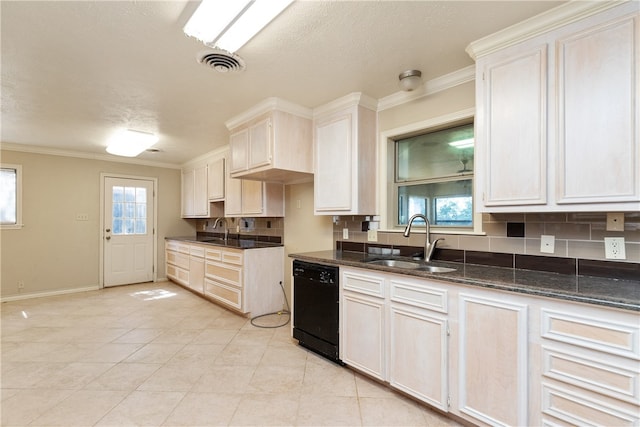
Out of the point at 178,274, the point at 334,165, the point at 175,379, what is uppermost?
the point at 334,165

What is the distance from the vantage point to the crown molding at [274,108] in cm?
287

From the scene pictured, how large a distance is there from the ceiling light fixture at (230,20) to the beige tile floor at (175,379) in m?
2.27

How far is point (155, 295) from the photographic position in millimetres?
4832

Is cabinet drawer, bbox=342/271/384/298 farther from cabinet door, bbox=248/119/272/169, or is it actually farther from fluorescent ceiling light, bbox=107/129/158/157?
fluorescent ceiling light, bbox=107/129/158/157

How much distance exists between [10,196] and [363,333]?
5.40 m

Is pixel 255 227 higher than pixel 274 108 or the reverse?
the reverse

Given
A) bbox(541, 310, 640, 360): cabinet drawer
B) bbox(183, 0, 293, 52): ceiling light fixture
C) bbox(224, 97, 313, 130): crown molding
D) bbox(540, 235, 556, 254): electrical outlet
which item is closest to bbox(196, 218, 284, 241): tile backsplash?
bbox(224, 97, 313, 130): crown molding

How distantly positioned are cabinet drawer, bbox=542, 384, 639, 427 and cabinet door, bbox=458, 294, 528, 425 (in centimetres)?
9

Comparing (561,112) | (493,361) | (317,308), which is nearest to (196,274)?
(317,308)

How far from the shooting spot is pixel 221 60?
2.14 m

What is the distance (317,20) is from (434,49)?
32.7 inches

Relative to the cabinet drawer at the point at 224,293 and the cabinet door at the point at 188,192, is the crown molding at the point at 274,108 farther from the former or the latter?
the cabinet door at the point at 188,192

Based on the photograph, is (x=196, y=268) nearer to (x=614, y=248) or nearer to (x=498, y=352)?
(x=498, y=352)

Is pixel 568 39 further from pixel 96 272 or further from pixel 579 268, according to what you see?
pixel 96 272
